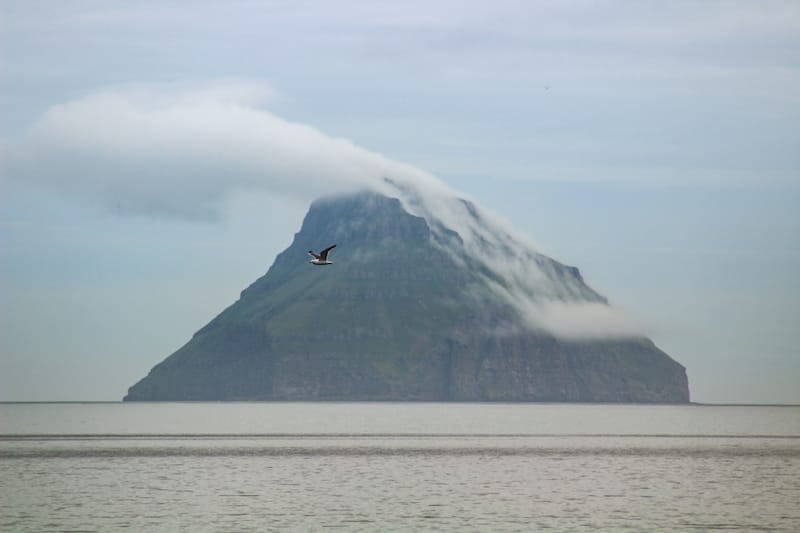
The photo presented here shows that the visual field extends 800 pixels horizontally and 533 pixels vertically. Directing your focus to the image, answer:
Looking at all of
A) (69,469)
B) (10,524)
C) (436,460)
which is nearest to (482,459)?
(436,460)

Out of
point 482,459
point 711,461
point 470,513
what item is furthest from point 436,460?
point 470,513

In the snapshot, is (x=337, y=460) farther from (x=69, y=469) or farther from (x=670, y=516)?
(x=670, y=516)

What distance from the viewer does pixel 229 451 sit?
7633 inches

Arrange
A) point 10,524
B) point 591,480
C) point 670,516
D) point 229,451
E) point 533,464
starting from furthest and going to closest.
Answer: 1. point 229,451
2. point 533,464
3. point 591,480
4. point 670,516
5. point 10,524

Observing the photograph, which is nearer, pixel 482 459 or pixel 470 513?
pixel 470 513

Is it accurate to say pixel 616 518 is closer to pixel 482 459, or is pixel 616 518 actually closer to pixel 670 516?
pixel 670 516

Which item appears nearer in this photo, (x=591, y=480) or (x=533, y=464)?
(x=591, y=480)

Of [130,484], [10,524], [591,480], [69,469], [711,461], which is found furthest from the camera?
[711,461]

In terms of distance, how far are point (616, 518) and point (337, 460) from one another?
3147 inches

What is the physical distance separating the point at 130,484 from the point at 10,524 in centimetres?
3516

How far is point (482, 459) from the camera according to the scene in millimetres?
174375

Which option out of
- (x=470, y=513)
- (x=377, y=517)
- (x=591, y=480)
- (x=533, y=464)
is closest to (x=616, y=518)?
(x=470, y=513)

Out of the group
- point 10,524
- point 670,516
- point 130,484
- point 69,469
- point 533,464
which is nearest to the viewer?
point 10,524

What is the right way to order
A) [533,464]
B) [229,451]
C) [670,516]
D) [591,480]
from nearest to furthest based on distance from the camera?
[670,516] → [591,480] → [533,464] → [229,451]
